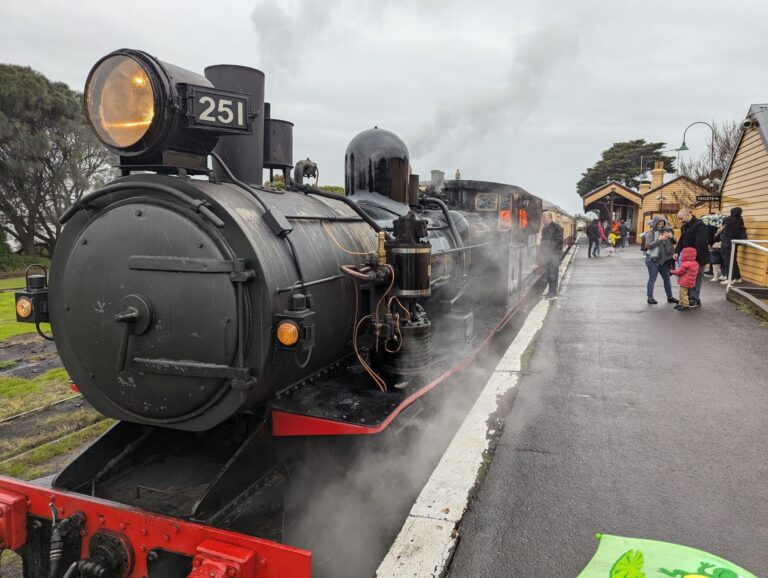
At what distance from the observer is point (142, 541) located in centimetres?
227

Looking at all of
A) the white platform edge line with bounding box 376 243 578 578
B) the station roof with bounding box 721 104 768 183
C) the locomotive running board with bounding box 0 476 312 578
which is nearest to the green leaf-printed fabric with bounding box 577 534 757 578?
the white platform edge line with bounding box 376 243 578 578

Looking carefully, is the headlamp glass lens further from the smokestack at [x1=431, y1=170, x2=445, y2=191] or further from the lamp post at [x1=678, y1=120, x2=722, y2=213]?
the lamp post at [x1=678, y1=120, x2=722, y2=213]

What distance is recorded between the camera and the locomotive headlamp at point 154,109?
2471mm

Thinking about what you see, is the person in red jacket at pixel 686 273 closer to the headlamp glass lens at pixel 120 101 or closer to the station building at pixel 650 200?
the headlamp glass lens at pixel 120 101

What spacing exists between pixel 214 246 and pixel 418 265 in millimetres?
1347

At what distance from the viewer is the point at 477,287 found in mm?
6645

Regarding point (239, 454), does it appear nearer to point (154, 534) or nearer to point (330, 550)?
point (154, 534)

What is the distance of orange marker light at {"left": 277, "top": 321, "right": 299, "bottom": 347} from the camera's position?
2402 millimetres

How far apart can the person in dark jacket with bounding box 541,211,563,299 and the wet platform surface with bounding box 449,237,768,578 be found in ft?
11.7

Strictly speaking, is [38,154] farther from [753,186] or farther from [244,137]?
[753,186]

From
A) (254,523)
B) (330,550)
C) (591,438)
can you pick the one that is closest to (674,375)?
(591,438)

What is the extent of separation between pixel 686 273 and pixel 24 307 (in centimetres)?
919

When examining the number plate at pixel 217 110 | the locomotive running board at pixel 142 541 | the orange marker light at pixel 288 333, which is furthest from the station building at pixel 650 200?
the locomotive running board at pixel 142 541

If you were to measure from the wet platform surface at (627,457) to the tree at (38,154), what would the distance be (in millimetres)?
21173
